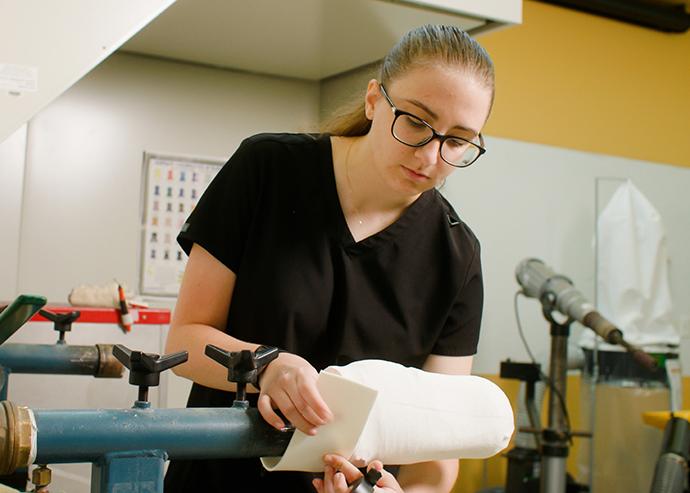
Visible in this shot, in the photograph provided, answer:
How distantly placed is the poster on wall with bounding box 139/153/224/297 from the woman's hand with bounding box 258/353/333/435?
1642 millimetres

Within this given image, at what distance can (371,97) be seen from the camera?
3.60 feet

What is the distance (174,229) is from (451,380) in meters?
1.69

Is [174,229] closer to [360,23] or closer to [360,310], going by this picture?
[360,23]

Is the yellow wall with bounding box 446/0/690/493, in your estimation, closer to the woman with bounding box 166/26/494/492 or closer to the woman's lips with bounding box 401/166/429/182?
the woman with bounding box 166/26/494/492

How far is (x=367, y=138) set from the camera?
1.10 meters

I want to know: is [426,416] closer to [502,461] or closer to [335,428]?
[335,428]

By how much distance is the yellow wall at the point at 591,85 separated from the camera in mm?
3168

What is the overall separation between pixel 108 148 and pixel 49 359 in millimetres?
1301

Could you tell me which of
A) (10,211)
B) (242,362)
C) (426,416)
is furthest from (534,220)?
(242,362)

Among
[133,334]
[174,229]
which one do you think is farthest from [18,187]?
[133,334]

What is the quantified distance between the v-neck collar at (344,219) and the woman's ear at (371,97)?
0.08 m

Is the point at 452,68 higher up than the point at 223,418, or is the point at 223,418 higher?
the point at 452,68

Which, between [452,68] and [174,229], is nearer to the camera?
[452,68]

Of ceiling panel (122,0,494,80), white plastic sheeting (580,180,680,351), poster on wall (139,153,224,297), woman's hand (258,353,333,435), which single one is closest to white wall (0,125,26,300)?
poster on wall (139,153,224,297)
